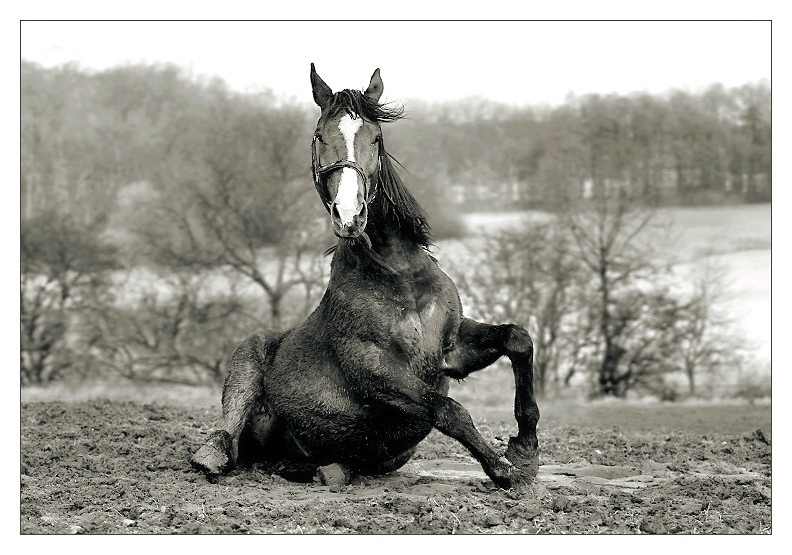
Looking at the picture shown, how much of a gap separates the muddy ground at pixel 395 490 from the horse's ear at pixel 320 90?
8.85 feet

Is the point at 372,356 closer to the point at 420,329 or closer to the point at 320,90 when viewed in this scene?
the point at 420,329

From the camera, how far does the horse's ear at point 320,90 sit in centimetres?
761

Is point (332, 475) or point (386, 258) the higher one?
point (386, 258)

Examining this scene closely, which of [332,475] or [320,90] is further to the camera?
[332,475]

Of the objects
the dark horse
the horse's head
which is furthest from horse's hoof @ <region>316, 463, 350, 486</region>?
the horse's head

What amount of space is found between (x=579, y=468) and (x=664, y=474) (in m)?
0.69

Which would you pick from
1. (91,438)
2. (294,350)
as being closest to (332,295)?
(294,350)

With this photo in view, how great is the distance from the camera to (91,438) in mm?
9906

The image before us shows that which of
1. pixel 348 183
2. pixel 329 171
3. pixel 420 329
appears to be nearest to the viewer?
pixel 348 183

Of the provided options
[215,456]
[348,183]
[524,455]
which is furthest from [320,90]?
[524,455]

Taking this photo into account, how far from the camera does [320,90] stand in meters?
7.63

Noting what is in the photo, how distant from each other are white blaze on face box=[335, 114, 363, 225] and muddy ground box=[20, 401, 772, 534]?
1915mm

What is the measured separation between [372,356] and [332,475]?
41.3 inches

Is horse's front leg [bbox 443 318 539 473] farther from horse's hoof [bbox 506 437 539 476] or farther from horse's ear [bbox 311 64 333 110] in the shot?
horse's ear [bbox 311 64 333 110]
